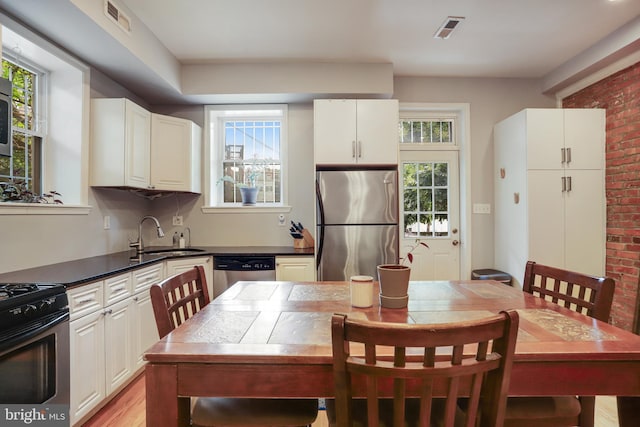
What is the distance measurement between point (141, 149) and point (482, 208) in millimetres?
3583

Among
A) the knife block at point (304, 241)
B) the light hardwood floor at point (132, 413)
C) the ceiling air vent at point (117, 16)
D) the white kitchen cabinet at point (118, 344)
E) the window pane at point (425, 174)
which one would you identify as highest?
the ceiling air vent at point (117, 16)

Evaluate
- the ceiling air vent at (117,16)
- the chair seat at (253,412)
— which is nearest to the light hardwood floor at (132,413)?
the chair seat at (253,412)

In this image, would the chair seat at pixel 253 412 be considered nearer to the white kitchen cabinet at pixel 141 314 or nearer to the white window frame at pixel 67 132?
the white kitchen cabinet at pixel 141 314

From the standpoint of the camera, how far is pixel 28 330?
58.9 inches

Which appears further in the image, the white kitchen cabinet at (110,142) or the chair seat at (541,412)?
the white kitchen cabinet at (110,142)

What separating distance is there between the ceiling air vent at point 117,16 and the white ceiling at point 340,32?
9cm

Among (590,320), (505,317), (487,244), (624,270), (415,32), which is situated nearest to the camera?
(505,317)

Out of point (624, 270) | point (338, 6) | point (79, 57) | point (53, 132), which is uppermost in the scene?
point (338, 6)

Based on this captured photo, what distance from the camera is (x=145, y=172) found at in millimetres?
3225

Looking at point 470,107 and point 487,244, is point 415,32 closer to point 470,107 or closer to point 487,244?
point 470,107

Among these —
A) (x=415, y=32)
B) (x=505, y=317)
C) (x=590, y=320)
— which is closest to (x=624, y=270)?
(x=590, y=320)

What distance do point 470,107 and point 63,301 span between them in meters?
4.08

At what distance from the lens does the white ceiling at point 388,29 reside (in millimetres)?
2576

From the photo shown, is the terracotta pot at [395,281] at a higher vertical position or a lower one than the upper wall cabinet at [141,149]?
lower
